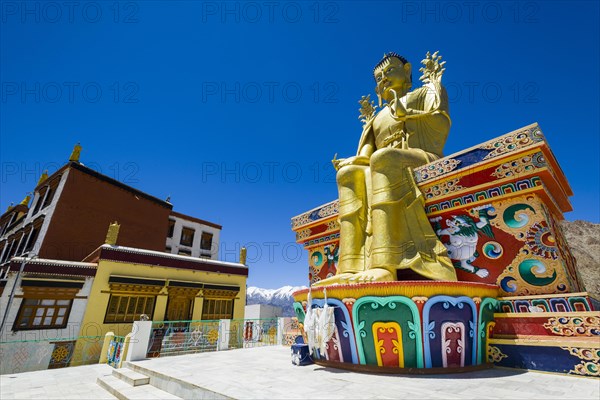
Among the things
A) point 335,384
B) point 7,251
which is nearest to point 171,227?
point 7,251

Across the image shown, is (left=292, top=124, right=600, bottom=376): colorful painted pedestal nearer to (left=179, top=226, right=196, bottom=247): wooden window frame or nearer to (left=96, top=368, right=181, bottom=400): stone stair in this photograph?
(left=96, top=368, right=181, bottom=400): stone stair

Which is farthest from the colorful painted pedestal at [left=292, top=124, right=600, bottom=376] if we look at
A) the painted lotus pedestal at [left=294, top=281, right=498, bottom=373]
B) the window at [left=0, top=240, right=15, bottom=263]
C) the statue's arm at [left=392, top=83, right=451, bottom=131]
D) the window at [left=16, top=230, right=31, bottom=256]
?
the window at [left=0, top=240, right=15, bottom=263]

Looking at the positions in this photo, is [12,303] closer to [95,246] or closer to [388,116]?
[95,246]

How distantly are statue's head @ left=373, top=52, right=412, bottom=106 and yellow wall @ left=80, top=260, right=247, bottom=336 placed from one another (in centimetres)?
1253

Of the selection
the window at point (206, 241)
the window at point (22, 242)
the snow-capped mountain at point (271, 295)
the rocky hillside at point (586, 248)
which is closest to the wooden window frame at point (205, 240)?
the window at point (206, 241)

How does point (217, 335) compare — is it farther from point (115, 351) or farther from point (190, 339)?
point (115, 351)

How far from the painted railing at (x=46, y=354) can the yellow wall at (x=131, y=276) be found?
0.85 m

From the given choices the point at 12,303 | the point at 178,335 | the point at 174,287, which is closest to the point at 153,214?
the point at 174,287

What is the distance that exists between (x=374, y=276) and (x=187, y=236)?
894 inches

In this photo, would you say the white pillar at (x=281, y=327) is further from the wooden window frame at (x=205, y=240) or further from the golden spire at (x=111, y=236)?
the wooden window frame at (x=205, y=240)

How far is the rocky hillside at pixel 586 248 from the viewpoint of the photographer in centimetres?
1000

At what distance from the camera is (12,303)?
11133mm

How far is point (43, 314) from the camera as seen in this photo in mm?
11711

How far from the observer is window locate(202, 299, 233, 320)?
15916mm
